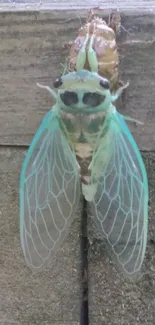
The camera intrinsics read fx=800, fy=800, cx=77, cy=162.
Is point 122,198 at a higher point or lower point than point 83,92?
lower

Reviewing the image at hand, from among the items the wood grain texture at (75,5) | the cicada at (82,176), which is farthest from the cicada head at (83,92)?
the wood grain texture at (75,5)

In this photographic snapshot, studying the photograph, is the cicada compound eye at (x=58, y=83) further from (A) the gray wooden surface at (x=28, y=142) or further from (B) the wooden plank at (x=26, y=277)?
(B) the wooden plank at (x=26, y=277)

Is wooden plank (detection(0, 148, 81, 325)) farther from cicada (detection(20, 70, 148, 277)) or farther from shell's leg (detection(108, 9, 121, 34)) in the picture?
shell's leg (detection(108, 9, 121, 34))

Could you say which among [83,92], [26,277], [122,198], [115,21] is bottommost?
[26,277]

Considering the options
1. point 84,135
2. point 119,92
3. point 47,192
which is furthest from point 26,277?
point 119,92

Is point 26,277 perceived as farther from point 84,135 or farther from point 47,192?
point 84,135

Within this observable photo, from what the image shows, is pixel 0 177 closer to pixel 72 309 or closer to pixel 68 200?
pixel 68 200

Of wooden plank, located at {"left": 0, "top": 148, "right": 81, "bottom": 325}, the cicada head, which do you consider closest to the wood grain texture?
the cicada head
